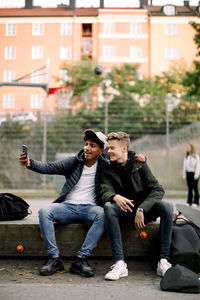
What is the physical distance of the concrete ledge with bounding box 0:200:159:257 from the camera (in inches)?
155

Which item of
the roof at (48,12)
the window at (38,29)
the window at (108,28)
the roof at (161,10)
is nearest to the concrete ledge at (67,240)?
the roof at (48,12)

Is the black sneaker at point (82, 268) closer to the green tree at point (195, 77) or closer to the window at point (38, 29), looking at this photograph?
the green tree at point (195, 77)

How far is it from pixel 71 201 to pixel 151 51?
121 feet

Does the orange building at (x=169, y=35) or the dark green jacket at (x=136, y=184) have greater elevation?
the orange building at (x=169, y=35)

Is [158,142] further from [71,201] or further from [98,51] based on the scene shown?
[98,51]

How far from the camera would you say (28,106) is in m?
12.4

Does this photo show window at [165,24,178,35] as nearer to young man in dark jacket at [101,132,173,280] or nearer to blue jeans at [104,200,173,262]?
young man in dark jacket at [101,132,173,280]

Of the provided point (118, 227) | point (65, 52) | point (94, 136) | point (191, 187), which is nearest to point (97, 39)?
point (65, 52)

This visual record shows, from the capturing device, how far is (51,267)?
353 centimetres

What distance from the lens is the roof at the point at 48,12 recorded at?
36.2m

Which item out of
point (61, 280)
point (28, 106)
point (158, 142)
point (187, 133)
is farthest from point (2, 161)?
point (61, 280)

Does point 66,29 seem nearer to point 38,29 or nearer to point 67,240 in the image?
point 38,29

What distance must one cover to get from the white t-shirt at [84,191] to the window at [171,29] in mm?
36878

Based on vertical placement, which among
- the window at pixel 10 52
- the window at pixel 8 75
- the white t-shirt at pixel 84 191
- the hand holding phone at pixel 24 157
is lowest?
the white t-shirt at pixel 84 191
